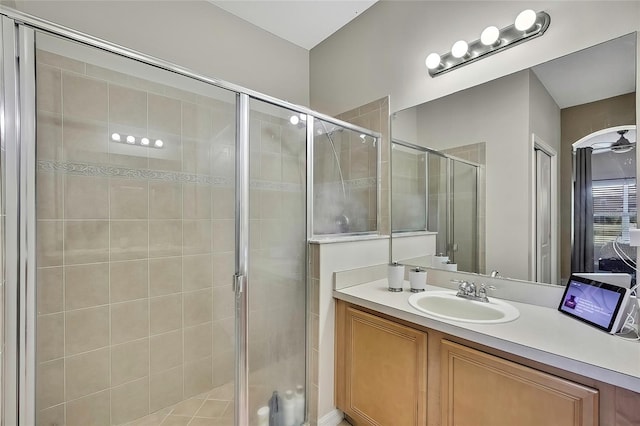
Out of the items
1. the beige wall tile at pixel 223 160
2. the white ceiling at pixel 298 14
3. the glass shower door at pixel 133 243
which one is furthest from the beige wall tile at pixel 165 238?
the white ceiling at pixel 298 14

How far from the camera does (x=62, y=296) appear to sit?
1.45m

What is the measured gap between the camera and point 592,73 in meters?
1.23

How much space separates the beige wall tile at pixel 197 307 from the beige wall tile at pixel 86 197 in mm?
725

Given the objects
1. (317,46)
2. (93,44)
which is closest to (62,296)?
(93,44)

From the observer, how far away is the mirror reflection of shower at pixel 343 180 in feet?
5.95

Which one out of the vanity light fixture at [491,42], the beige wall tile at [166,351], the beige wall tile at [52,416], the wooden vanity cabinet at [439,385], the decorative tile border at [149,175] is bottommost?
the beige wall tile at [52,416]

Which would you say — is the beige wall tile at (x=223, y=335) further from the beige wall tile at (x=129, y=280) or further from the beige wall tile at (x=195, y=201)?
the beige wall tile at (x=195, y=201)

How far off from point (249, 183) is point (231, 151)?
0.75 feet

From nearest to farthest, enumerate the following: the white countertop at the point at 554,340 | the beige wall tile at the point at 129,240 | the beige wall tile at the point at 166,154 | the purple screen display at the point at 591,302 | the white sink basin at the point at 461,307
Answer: the white countertop at the point at 554,340, the purple screen display at the point at 591,302, the white sink basin at the point at 461,307, the beige wall tile at the point at 129,240, the beige wall tile at the point at 166,154

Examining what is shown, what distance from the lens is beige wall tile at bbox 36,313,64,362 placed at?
131 centimetres

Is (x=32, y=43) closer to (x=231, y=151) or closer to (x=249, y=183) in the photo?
(x=231, y=151)

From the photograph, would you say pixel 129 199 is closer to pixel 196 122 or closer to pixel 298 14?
pixel 196 122

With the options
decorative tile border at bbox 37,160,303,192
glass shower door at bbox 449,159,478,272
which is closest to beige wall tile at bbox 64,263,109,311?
decorative tile border at bbox 37,160,303,192

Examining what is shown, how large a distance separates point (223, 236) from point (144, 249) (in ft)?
1.58
